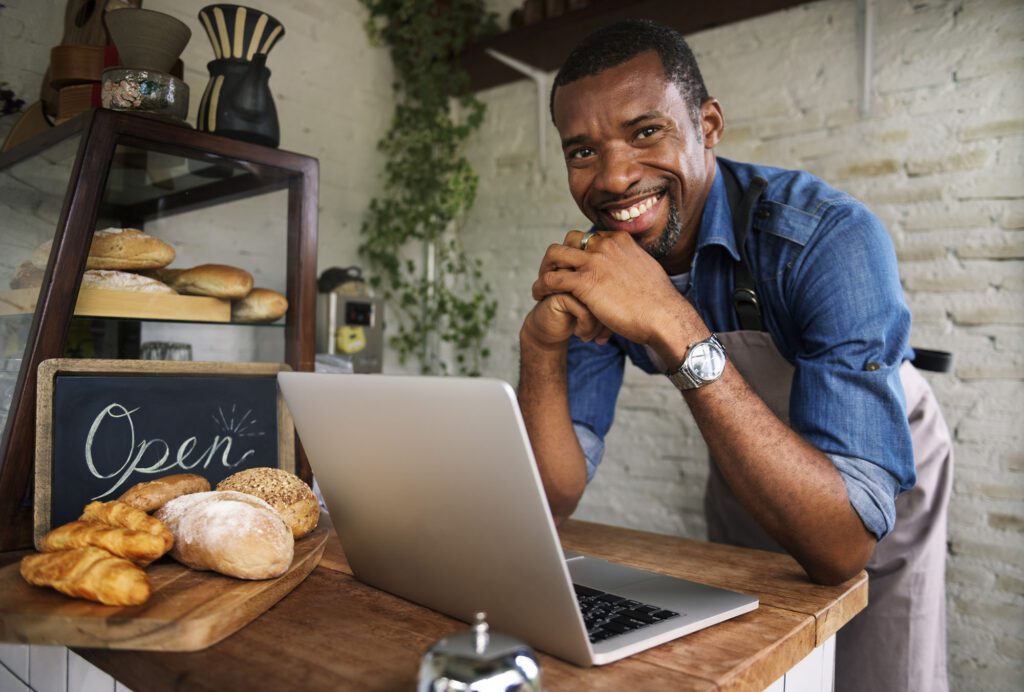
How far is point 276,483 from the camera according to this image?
0.94 metres

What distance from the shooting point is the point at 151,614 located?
61 cm

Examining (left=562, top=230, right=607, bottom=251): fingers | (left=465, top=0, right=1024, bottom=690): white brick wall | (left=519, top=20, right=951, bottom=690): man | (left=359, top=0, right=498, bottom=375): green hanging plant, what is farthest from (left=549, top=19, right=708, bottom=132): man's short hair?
(left=359, top=0, right=498, bottom=375): green hanging plant

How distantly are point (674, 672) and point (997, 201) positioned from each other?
2029mm

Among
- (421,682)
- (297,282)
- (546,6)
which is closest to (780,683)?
(421,682)

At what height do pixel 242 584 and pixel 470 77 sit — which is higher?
pixel 470 77

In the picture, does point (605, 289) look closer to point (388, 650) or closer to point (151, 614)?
point (388, 650)

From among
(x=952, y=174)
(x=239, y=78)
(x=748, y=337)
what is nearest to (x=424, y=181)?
(x=239, y=78)

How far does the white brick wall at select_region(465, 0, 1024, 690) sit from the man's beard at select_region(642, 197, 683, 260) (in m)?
1.30

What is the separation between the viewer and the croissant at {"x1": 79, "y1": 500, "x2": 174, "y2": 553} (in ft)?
2.49

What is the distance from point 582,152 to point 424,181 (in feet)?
6.00

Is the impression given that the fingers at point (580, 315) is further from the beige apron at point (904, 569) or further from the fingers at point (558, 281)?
the beige apron at point (904, 569)

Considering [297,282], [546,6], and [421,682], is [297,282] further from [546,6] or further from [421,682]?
[546,6]

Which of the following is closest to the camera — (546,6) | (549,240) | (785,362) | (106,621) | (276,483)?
(106,621)

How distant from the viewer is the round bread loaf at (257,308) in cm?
132
